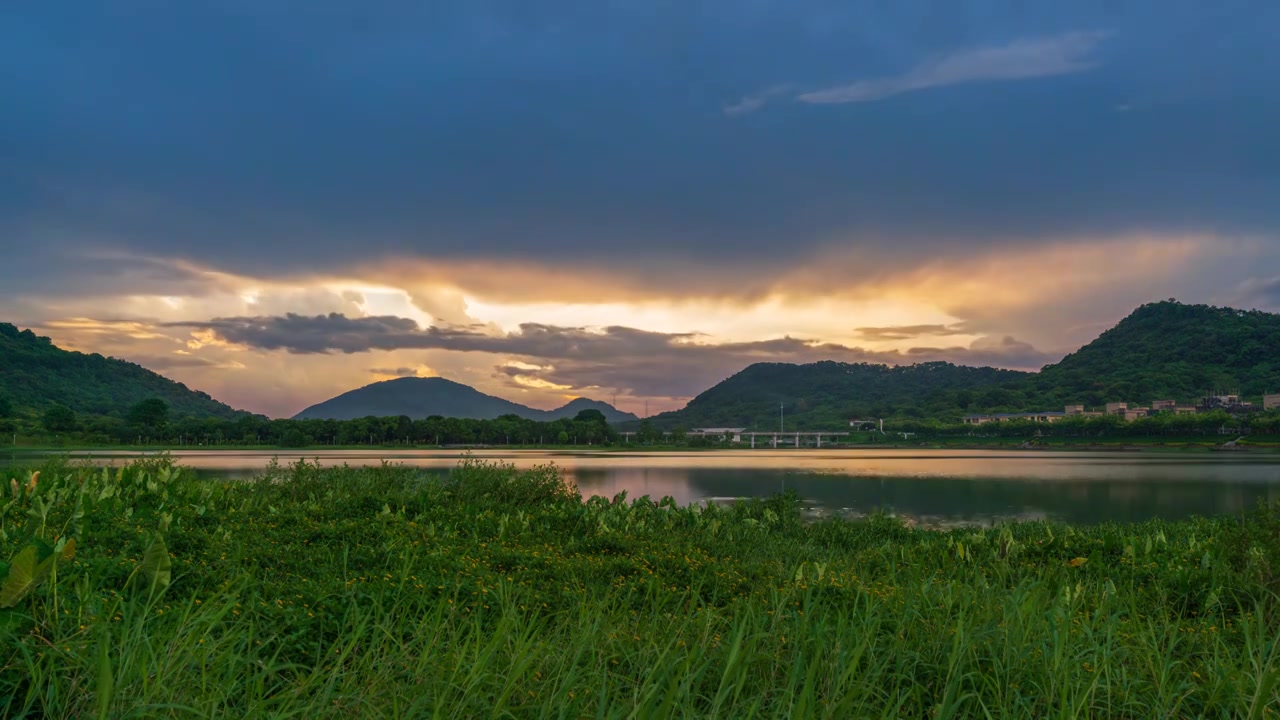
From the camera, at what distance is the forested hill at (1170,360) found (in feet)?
385

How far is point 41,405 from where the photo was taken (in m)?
109

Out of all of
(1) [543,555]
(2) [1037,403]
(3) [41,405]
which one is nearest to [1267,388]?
(2) [1037,403]

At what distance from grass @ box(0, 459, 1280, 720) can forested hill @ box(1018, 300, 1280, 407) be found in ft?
442

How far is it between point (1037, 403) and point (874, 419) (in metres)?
29.7

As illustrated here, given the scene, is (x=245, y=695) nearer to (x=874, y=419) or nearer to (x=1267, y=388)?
(x=1267, y=388)

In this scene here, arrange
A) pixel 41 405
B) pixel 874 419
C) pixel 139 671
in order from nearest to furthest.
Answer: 1. pixel 139 671
2. pixel 41 405
3. pixel 874 419

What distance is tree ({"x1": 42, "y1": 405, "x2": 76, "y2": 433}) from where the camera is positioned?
3139 inches

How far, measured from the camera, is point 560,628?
13.2 ft

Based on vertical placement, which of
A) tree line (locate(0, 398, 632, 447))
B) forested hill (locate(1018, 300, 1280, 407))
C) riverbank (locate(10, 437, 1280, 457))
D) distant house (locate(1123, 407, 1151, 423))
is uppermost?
forested hill (locate(1018, 300, 1280, 407))

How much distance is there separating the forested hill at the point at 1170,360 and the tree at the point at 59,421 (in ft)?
475

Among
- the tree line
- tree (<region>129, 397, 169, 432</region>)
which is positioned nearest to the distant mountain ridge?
the tree line

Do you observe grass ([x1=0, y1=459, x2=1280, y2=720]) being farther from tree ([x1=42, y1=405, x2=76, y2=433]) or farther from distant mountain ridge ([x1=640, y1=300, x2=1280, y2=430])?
distant mountain ridge ([x1=640, y1=300, x2=1280, y2=430])

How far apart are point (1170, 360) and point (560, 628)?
154897 mm

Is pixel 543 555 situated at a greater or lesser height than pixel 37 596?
lesser
